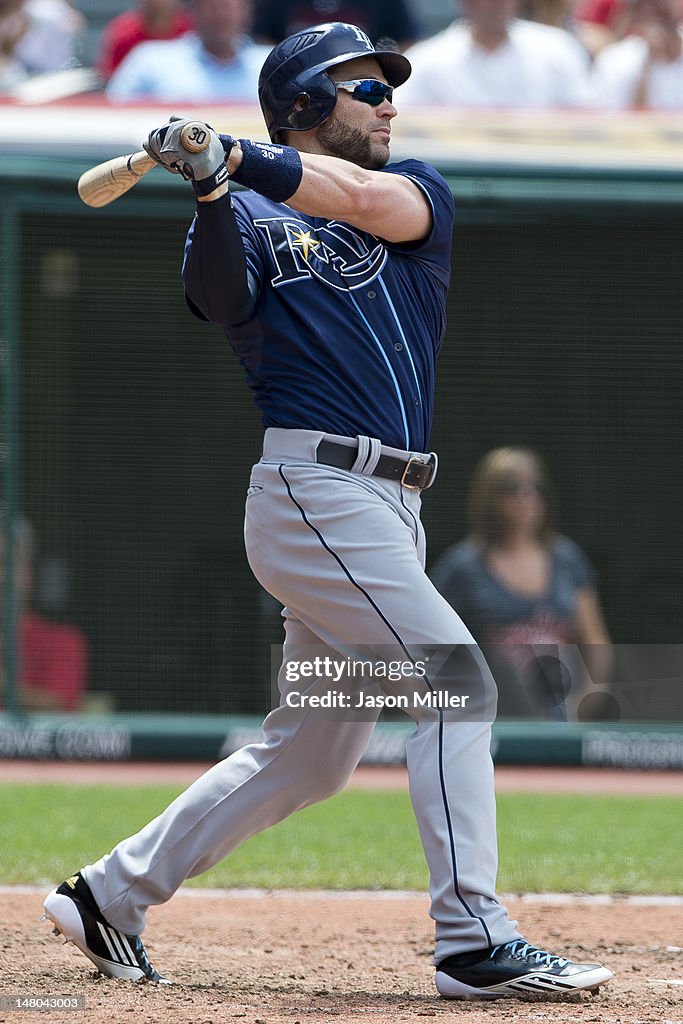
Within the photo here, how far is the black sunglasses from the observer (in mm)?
3082

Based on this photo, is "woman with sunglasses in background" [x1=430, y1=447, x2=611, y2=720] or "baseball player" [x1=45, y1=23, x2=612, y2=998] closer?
"baseball player" [x1=45, y1=23, x2=612, y2=998]

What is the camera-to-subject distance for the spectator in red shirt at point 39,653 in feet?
21.2

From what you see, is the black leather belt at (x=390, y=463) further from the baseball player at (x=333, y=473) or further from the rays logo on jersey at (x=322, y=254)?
the rays logo on jersey at (x=322, y=254)

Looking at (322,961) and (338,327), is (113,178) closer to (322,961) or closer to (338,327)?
(338,327)

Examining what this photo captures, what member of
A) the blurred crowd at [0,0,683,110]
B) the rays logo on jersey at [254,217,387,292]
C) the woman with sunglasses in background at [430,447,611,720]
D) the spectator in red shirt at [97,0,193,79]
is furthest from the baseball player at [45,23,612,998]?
the spectator in red shirt at [97,0,193,79]

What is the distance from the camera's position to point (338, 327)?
2.96 meters

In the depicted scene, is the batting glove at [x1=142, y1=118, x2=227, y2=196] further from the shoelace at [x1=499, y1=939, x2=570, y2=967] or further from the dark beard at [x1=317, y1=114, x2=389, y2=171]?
the shoelace at [x1=499, y1=939, x2=570, y2=967]

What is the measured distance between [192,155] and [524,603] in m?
4.17

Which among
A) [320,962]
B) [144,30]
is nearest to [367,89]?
[320,962]

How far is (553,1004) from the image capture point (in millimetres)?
2727

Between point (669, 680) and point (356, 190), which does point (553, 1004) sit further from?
point (669, 680)

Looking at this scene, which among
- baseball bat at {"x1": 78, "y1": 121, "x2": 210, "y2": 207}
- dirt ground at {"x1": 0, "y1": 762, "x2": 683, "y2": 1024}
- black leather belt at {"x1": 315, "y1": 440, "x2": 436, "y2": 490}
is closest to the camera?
dirt ground at {"x1": 0, "y1": 762, "x2": 683, "y2": 1024}

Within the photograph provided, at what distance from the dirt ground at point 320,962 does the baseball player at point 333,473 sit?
11 centimetres

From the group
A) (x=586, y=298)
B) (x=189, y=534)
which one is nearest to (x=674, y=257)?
(x=586, y=298)
